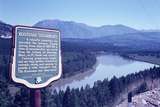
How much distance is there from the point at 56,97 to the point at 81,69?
48.5 ft

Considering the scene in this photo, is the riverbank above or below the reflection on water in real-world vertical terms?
above

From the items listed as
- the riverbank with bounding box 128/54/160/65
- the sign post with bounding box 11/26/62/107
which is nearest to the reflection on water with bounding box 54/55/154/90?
the riverbank with bounding box 128/54/160/65

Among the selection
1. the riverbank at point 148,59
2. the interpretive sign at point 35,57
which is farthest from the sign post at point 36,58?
the riverbank at point 148,59

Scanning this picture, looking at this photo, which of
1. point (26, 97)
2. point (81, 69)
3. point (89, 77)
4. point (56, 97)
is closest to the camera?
point (26, 97)

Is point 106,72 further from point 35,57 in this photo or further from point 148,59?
point 35,57

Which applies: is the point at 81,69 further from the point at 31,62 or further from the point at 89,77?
the point at 31,62

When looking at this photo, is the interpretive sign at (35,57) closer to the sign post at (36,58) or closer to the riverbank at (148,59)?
the sign post at (36,58)

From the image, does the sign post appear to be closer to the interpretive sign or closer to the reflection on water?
the interpretive sign

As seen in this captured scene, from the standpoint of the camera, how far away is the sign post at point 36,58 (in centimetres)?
191

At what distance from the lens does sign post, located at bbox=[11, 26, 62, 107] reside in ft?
6.26

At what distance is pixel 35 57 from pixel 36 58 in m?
0.01

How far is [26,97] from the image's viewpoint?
270 inches

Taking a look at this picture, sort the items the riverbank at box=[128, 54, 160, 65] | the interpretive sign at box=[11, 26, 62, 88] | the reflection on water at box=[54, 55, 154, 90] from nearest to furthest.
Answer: the interpretive sign at box=[11, 26, 62, 88] < the reflection on water at box=[54, 55, 154, 90] < the riverbank at box=[128, 54, 160, 65]

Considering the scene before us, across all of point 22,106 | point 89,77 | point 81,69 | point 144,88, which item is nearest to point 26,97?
point 22,106
